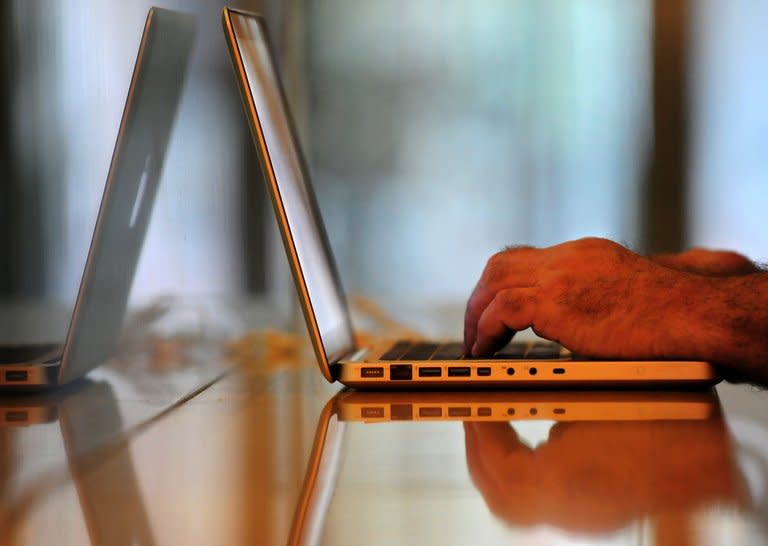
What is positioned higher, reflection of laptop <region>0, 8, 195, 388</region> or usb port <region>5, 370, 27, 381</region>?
reflection of laptop <region>0, 8, 195, 388</region>

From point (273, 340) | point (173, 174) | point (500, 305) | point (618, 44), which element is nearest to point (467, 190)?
point (618, 44)

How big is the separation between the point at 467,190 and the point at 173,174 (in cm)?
100

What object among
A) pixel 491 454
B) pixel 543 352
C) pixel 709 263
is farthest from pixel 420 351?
pixel 491 454

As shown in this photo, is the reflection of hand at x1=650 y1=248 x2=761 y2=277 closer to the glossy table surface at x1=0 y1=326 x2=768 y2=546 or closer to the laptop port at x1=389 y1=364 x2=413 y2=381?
the glossy table surface at x1=0 y1=326 x2=768 y2=546

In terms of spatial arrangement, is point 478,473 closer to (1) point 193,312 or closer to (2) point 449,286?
(1) point 193,312

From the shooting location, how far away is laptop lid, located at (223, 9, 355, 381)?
3.46 feet

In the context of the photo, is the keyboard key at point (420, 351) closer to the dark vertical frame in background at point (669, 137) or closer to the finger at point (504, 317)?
the finger at point (504, 317)

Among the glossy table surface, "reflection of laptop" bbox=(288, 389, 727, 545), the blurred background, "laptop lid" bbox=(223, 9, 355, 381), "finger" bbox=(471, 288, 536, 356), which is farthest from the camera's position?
the blurred background

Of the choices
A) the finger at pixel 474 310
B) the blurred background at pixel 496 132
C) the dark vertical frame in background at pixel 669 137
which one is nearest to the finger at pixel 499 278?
the finger at pixel 474 310

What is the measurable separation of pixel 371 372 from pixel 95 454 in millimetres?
396

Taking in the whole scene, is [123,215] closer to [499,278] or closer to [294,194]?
[294,194]

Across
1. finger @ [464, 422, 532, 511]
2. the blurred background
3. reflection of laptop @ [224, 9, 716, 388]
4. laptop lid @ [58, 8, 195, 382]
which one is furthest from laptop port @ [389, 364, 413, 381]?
the blurred background

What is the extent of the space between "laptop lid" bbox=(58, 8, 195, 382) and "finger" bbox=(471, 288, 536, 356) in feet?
1.47

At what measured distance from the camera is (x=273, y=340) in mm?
2344
